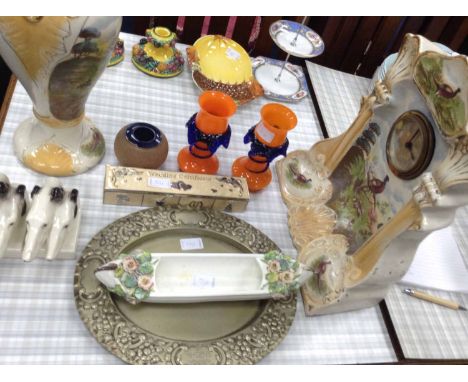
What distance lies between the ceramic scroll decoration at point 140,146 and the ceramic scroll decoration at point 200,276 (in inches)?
8.6

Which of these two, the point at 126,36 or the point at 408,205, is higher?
the point at 408,205

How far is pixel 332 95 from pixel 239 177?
515 millimetres

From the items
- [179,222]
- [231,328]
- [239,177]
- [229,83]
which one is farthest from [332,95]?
[231,328]

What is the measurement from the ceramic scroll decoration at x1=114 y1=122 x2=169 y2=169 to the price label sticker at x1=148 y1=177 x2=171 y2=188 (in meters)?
0.04

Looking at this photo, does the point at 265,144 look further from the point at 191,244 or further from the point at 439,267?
the point at 439,267

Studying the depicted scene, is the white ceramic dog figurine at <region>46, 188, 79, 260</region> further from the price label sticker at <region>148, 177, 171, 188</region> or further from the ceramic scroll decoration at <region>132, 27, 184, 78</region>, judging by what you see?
the ceramic scroll decoration at <region>132, 27, 184, 78</region>

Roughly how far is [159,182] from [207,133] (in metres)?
0.14

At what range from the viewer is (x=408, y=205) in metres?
0.63

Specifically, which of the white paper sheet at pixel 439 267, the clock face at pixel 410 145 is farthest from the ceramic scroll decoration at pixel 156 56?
the white paper sheet at pixel 439 267

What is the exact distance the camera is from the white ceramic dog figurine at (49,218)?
65 cm

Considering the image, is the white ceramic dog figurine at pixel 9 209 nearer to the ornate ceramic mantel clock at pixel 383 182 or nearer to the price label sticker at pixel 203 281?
the price label sticker at pixel 203 281

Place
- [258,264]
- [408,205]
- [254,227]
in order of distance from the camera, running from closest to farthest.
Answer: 1. [408,205]
2. [258,264]
3. [254,227]

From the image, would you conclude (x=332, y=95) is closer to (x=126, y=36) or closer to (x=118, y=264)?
(x=126, y=36)

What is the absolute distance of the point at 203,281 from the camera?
28.5 inches
